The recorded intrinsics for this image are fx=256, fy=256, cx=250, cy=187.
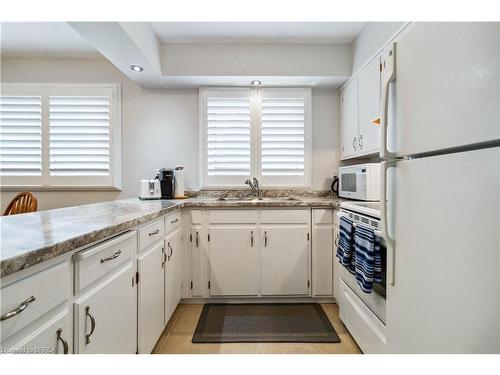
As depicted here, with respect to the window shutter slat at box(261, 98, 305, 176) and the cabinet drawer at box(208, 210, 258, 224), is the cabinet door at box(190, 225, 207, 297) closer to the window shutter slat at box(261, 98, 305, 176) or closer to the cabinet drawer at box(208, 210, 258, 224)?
the cabinet drawer at box(208, 210, 258, 224)

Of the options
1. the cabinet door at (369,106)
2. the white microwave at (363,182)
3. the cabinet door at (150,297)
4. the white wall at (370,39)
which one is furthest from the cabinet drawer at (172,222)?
the white wall at (370,39)

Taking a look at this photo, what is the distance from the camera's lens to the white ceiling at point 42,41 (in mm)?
2373

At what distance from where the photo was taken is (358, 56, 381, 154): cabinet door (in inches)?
81.6

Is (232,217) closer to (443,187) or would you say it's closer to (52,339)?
(52,339)

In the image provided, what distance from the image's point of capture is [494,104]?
607mm

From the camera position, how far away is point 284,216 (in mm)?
2344

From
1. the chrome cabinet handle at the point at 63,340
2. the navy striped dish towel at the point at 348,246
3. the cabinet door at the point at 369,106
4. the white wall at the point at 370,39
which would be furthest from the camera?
the cabinet door at the point at 369,106

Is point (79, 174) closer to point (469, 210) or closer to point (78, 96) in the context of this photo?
point (78, 96)

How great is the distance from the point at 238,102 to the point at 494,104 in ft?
8.10

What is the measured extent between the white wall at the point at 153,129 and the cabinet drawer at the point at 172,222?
0.79 metres

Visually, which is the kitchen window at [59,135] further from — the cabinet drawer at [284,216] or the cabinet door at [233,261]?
the cabinet drawer at [284,216]

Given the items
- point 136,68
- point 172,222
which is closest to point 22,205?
point 172,222

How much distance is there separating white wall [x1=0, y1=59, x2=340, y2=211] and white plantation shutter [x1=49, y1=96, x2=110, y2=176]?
0.21 meters
